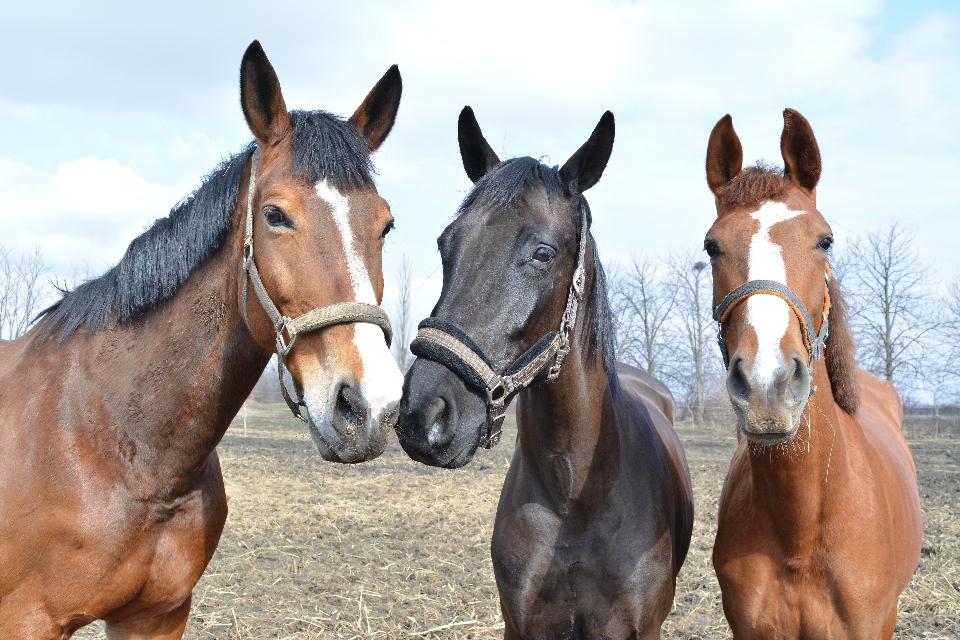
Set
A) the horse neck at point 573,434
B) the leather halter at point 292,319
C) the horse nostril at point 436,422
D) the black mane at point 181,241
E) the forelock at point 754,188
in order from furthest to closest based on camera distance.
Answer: the horse neck at point 573,434 < the forelock at point 754,188 < the black mane at point 181,241 < the horse nostril at point 436,422 < the leather halter at point 292,319

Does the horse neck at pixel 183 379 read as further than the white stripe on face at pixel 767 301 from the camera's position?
Yes

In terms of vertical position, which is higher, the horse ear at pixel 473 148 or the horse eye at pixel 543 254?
the horse ear at pixel 473 148

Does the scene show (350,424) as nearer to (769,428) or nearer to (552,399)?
(552,399)

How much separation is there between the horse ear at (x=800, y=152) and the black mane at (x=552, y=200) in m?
0.93

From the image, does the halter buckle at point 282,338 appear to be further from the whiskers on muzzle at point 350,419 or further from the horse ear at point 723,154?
the horse ear at point 723,154

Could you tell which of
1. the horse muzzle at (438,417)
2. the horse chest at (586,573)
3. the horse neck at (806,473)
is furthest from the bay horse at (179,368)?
the horse neck at (806,473)

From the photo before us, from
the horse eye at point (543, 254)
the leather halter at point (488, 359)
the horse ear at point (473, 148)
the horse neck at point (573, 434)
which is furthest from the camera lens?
the horse ear at point (473, 148)

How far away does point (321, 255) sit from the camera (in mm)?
2379

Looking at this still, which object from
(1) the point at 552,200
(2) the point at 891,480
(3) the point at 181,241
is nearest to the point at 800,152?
(1) the point at 552,200

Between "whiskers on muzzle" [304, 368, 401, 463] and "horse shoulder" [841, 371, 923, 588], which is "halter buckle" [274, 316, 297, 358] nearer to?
"whiskers on muzzle" [304, 368, 401, 463]

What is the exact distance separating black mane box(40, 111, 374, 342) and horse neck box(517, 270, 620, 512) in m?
1.24

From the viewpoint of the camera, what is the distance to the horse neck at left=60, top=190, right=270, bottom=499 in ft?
8.80

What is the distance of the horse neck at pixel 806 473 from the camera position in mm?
2902

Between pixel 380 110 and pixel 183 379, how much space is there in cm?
147
